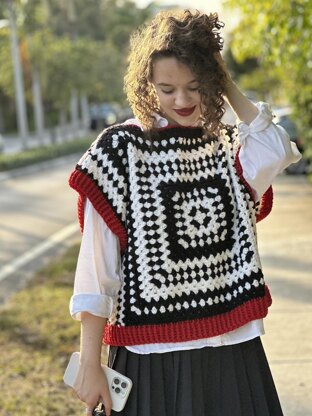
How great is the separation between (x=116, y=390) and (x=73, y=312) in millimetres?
234

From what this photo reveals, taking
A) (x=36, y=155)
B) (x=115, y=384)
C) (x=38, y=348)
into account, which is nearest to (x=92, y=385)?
(x=115, y=384)

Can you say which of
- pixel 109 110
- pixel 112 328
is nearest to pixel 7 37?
pixel 109 110

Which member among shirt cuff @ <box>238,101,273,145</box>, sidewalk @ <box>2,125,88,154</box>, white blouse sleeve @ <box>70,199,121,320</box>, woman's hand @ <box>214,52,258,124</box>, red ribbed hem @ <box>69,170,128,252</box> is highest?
woman's hand @ <box>214,52,258,124</box>

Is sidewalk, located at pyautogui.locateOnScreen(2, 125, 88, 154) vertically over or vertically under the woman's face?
under

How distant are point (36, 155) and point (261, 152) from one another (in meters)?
24.8

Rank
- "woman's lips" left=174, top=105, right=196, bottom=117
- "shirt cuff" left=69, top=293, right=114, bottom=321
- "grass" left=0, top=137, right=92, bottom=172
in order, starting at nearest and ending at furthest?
"shirt cuff" left=69, top=293, right=114, bottom=321 → "woman's lips" left=174, top=105, right=196, bottom=117 → "grass" left=0, top=137, right=92, bottom=172

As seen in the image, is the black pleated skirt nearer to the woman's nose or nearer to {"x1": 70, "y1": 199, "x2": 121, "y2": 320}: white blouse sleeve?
{"x1": 70, "y1": 199, "x2": 121, "y2": 320}: white blouse sleeve

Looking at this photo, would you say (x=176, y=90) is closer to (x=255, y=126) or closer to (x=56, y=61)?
(x=255, y=126)

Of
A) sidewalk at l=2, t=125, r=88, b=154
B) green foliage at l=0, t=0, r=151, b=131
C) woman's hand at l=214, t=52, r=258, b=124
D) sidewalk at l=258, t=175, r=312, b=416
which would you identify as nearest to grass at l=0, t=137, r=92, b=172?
sidewalk at l=2, t=125, r=88, b=154

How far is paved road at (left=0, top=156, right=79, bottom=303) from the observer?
9373mm

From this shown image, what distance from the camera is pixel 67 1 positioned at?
48375 mm

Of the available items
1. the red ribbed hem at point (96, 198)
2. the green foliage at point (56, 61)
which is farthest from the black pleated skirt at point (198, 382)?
the green foliage at point (56, 61)

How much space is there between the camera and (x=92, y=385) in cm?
220

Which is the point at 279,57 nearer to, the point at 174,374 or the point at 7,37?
the point at 174,374
